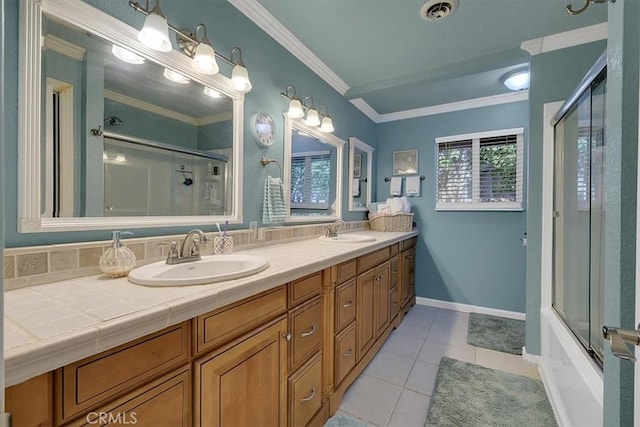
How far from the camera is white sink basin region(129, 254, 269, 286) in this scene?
3.01ft

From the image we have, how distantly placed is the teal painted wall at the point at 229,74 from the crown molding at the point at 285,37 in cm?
3

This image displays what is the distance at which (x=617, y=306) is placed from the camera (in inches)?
26.7

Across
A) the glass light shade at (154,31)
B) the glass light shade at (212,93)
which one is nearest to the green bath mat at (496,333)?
the glass light shade at (212,93)

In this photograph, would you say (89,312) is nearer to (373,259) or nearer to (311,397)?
(311,397)

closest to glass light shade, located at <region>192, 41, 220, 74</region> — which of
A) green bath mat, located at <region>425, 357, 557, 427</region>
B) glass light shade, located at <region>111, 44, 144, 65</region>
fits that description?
glass light shade, located at <region>111, 44, 144, 65</region>

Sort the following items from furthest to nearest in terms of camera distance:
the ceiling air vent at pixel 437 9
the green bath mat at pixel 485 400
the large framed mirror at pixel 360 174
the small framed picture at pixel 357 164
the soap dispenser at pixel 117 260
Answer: the small framed picture at pixel 357 164 → the large framed mirror at pixel 360 174 → the ceiling air vent at pixel 437 9 → the green bath mat at pixel 485 400 → the soap dispenser at pixel 117 260

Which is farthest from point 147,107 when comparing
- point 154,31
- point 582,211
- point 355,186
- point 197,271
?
point 582,211

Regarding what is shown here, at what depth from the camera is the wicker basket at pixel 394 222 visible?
3.05m

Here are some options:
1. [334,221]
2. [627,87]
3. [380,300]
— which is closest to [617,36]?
[627,87]

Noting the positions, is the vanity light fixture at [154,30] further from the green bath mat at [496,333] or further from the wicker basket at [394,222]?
the green bath mat at [496,333]

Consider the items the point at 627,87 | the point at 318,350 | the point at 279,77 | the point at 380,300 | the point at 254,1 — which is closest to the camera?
the point at 627,87

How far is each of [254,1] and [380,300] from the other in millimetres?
2199

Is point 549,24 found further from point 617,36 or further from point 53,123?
point 53,123

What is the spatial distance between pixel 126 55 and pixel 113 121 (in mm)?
295
